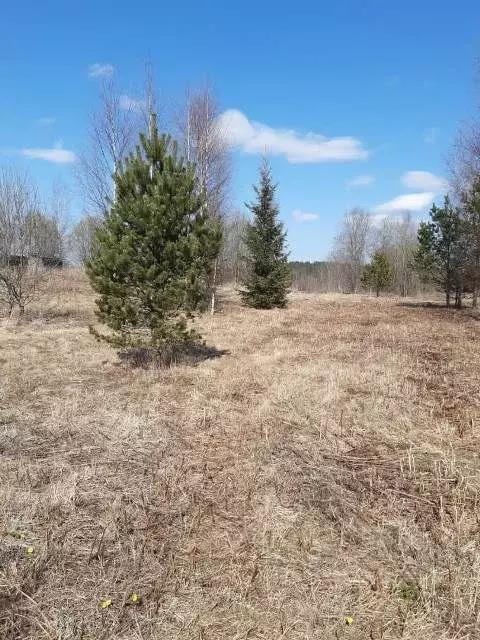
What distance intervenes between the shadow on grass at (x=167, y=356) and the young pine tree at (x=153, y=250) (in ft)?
3.57

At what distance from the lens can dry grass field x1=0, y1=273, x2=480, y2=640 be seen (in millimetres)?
2564

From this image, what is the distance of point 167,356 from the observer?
32.4 feet

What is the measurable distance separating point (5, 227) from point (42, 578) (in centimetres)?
1617

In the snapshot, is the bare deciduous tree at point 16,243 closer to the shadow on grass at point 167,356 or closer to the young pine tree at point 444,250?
the shadow on grass at point 167,356

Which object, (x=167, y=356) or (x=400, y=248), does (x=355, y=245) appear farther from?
(x=167, y=356)

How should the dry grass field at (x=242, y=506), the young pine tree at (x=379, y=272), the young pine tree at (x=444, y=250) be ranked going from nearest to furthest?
the dry grass field at (x=242, y=506) → the young pine tree at (x=444, y=250) → the young pine tree at (x=379, y=272)

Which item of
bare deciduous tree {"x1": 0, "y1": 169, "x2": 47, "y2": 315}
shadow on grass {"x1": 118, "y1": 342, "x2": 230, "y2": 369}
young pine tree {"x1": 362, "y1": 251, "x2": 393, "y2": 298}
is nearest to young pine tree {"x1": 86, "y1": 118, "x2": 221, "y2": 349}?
shadow on grass {"x1": 118, "y1": 342, "x2": 230, "y2": 369}

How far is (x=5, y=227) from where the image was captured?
15969mm

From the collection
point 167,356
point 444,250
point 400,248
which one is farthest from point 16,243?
point 400,248

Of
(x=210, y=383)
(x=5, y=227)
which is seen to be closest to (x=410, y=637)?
(x=210, y=383)

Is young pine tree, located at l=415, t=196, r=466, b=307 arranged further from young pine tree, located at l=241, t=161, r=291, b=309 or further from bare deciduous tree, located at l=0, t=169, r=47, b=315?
bare deciduous tree, located at l=0, t=169, r=47, b=315

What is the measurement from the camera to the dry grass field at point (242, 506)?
2.56m

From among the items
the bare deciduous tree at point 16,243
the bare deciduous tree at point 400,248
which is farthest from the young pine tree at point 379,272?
the bare deciduous tree at point 16,243

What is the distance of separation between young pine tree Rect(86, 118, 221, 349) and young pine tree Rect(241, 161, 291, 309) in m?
12.9
